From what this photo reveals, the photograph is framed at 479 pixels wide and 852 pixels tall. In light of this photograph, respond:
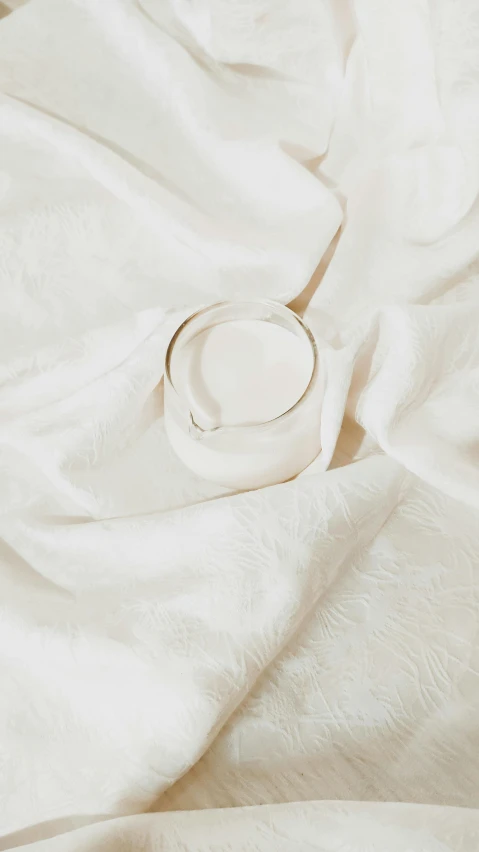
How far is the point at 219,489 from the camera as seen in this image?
565 mm

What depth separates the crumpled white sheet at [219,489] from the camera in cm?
46

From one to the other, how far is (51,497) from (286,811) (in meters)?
0.25

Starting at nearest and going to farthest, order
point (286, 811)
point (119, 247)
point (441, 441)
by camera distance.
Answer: point (286, 811) → point (441, 441) → point (119, 247)

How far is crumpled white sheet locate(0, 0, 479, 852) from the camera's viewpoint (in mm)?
464

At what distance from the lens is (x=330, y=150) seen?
2.33 feet

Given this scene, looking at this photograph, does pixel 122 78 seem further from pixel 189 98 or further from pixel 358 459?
pixel 358 459

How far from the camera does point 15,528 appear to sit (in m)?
0.55

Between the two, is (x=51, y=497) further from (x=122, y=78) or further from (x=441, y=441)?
(x=122, y=78)

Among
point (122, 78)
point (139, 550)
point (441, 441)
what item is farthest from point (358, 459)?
point (122, 78)

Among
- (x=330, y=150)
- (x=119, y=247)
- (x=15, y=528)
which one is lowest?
(x=15, y=528)

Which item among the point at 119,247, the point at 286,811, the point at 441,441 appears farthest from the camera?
the point at 119,247

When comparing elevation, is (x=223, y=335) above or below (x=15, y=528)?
above

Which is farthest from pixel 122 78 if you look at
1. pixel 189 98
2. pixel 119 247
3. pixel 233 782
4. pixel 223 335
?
pixel 233 782

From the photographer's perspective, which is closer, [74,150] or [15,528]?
[15,528]
